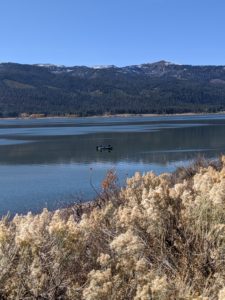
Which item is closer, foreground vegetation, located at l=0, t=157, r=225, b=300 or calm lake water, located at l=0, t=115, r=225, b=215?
foreground vegetation, located at l=0, t=157, r=225, b=300

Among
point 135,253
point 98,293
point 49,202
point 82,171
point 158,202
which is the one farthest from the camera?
point 82,171

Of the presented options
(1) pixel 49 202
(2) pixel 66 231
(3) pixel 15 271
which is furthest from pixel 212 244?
(1) pixel 49 202

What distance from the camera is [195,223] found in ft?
20.8

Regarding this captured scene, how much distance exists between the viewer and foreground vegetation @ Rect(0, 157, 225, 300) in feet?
15.8

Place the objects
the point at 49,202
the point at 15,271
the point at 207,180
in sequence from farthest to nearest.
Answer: the point at 49,202 < the point at 207,180 < the point at 15,271

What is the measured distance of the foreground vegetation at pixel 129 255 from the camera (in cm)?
480

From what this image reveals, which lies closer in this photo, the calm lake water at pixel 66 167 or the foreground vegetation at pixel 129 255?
the foreground vegetation at pixel 129 255

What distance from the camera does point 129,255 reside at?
5391 millimetres

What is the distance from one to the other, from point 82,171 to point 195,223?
32923 mm

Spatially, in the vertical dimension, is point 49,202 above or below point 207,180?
below

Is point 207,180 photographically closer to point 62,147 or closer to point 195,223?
point 195,223

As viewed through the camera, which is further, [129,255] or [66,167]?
[66,167]

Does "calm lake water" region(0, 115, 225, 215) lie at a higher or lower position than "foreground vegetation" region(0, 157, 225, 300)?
lower

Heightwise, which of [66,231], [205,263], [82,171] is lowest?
[82,171]
